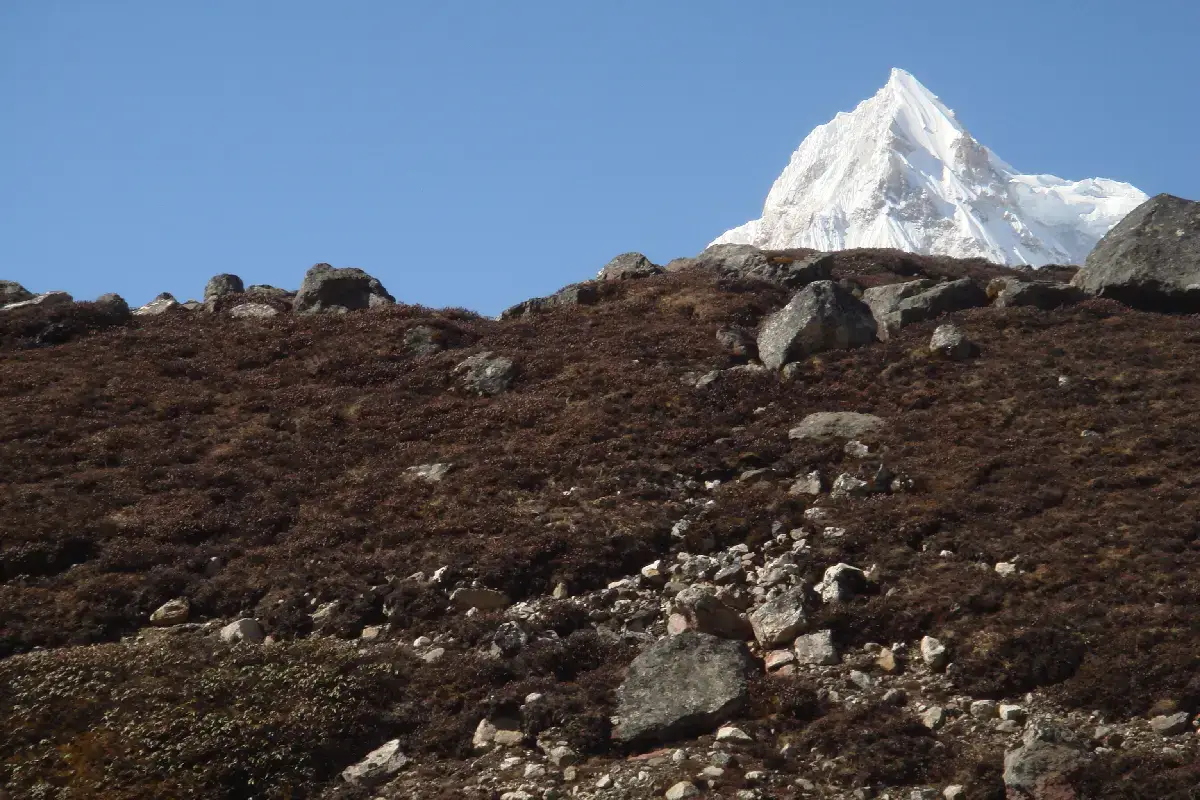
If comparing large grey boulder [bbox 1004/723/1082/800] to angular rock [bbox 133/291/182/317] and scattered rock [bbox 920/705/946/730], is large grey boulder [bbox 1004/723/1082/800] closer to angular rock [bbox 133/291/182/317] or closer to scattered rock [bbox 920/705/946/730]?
scattered rock [bbox 920/705/946/730]

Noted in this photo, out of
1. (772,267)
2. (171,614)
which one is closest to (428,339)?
(772,267)

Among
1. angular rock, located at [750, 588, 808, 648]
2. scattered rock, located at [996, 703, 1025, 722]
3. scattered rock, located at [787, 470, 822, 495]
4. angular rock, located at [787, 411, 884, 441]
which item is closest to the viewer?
scattered rock, located at [996, 703, 1025, 722]

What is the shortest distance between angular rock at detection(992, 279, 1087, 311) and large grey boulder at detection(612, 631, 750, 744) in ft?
70.7

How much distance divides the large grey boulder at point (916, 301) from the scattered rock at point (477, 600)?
59.5 feet

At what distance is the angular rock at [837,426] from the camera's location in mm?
23984

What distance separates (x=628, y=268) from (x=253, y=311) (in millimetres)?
14302

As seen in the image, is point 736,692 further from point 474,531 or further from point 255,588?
point 255,588

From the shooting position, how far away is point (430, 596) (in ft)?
60.3

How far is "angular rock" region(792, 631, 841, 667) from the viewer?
50.5 feet

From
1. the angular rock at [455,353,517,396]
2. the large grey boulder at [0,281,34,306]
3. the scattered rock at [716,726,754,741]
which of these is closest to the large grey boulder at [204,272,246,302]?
the large grey boulder at [0,281,34,306]

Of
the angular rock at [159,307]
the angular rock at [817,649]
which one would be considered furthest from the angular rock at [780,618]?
the angular rock at [159,307]

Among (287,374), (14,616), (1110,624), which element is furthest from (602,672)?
(287,374)

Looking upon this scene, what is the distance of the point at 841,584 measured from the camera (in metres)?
17.0

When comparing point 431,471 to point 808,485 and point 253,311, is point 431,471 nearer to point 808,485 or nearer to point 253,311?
point 808,485
